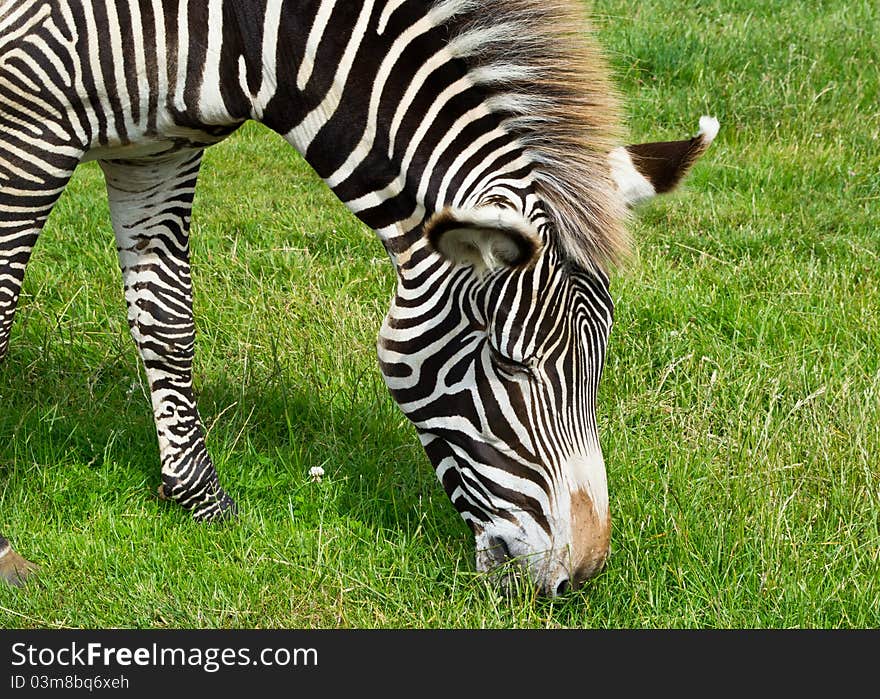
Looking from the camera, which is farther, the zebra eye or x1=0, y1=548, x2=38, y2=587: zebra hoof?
x1=0, y1=548, x2=38, y2=587: zebra hoof

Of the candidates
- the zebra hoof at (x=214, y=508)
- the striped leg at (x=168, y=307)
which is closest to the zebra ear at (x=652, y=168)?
the striped leg at (x=168, y=307)

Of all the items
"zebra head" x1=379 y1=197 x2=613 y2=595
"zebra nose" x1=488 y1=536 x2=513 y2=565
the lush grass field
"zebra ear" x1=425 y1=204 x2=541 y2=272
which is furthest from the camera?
the lush grass field

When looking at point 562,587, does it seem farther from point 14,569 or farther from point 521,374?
point 14,569

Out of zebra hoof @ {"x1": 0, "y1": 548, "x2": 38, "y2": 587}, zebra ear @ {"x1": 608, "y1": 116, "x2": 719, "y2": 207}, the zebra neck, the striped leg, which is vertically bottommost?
zebra hoof @ {"x1": 0, "y1": 548, "x2": 38, "y2": 587}

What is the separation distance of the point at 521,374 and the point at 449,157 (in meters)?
0.75

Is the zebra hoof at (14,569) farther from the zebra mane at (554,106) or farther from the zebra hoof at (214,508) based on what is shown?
the zebra mane at (554,106)

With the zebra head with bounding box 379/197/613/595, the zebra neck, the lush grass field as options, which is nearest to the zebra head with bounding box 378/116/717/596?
the zebra head with bounding box 379/197/613/595

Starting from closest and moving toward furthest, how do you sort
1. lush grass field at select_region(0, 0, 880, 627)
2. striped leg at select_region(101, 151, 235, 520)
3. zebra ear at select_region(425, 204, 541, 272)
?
zebra ear at select_region(425, 204, 541, 272) < lush grass field at select_region(0, 0, 880, 627) < striped leg at select_region(101, 151, 235, 520)

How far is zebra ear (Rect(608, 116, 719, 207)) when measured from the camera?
139 inches

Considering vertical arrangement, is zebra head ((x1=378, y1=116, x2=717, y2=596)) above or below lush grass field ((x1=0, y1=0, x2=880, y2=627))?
above

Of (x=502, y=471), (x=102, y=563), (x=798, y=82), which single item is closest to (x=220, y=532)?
(x=102, y=563)

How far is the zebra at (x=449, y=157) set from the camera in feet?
11.2

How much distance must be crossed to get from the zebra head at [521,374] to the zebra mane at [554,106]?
0.22 ft

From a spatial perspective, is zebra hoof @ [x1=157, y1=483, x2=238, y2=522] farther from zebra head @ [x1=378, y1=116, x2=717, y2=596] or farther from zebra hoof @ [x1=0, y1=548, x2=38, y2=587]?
zebra head @ [x1=378, y1=116, x2=717, y2=596]
